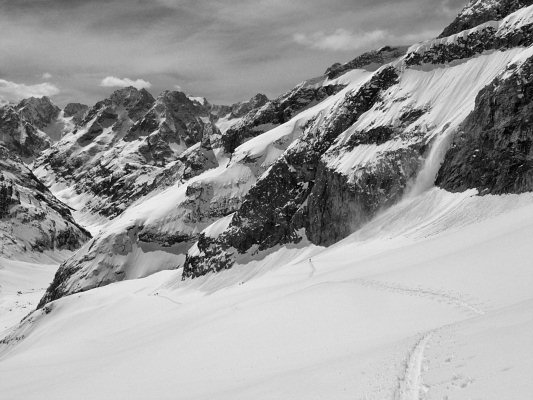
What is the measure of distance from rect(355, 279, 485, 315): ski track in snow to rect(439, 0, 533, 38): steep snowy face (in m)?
85.7

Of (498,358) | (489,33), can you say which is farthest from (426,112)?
(498,358)

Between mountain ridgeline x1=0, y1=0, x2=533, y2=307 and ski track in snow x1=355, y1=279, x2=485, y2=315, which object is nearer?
ski track in snow x1=355, y1=279, x2=485, y2=315

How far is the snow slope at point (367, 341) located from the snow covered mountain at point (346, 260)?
16 centimetres

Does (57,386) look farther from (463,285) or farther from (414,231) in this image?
(414,231)

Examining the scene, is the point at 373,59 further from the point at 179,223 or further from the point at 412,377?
the point at 412,377

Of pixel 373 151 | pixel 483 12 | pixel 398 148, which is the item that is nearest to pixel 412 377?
pixel 398 148

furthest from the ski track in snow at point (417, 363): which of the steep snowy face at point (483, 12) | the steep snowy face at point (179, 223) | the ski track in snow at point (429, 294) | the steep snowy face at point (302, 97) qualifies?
the steep snowy face at point (302, 97)

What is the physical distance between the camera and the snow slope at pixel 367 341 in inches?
701

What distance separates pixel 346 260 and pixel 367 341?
45.6m

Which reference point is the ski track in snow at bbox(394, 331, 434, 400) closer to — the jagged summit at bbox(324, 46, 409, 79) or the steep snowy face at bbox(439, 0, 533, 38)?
the steep snowy face at bbox(439, 0, 533, 38)

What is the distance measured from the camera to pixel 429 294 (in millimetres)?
34062

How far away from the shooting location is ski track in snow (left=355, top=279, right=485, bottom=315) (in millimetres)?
28892

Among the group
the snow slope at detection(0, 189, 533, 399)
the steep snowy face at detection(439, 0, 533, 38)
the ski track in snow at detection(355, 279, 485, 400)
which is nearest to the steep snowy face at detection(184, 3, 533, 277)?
the steep snowy face at detection(439, 0, 533, 38)

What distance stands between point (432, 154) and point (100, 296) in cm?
7914
